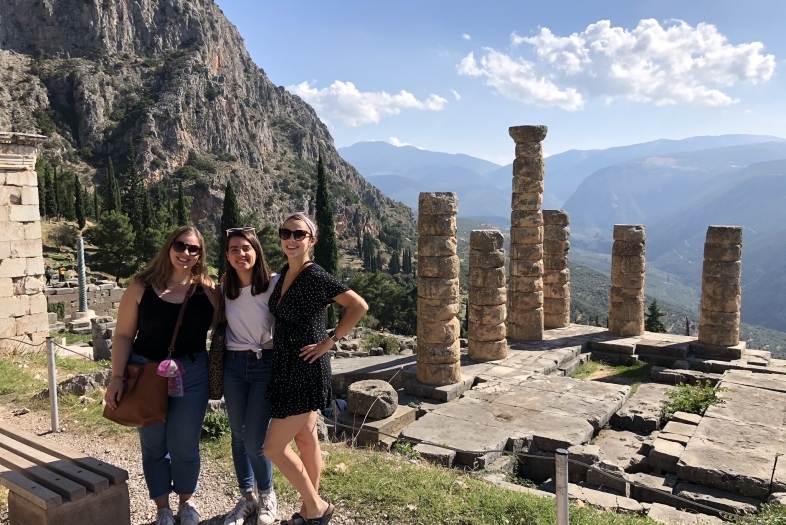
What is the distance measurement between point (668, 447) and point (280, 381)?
724 cm

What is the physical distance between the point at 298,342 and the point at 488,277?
1072 centimetres

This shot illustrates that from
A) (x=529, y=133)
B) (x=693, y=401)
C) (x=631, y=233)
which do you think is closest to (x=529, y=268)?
(x=631, y=233)

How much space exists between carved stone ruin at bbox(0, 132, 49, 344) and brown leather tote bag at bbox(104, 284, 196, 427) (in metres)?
10.3

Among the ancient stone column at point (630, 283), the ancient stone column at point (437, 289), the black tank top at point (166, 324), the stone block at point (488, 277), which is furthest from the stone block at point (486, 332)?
the black tank top at point (166, 324)

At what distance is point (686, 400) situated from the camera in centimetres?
1111

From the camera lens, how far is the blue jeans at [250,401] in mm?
4176

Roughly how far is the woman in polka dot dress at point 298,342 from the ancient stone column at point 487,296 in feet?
34.2

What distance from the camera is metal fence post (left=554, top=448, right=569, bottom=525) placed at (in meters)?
3.83

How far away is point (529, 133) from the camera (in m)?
16.4

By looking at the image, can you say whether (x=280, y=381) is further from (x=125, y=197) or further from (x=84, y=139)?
(x=84, y=139)

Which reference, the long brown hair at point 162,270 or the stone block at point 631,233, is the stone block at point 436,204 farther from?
the long brown hair at point 162,270

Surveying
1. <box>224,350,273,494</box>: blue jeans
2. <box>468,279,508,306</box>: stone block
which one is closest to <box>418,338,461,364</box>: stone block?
<box>468,279,508,306</box>: stone block

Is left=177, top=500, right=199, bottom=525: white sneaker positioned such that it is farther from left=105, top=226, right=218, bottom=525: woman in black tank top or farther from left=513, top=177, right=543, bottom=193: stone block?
left=513, top=177, right=543, bottom=193: stone block

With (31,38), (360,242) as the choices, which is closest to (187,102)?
(31,38)
